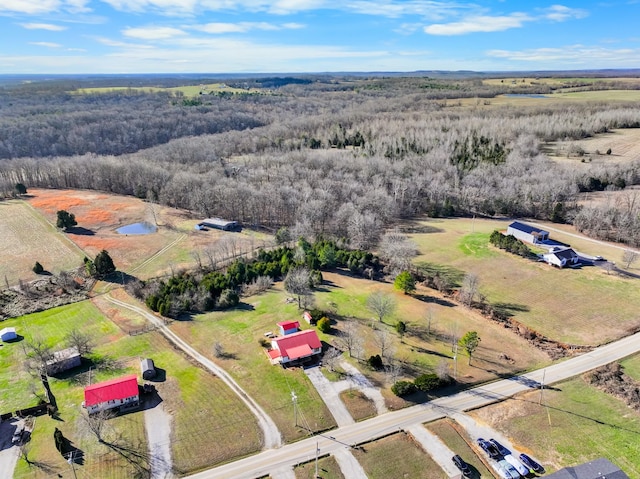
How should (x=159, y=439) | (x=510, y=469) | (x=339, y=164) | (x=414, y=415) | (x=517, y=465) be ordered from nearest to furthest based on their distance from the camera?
(x=510, y=469) < (x=517, y=465) < (x=159, y=439) < (x=414, y=415) < (x=339, y=164)

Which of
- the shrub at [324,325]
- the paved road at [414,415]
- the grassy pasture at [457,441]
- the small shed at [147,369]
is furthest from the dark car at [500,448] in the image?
the small shed at [147,369]

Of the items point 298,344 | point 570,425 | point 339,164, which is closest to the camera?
point 570,425

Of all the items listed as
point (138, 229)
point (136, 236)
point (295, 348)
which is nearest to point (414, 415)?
point (295, 348)

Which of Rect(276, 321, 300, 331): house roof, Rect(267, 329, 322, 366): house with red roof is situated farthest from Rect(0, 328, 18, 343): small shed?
Rect(276, 321, 300, 331): house roof

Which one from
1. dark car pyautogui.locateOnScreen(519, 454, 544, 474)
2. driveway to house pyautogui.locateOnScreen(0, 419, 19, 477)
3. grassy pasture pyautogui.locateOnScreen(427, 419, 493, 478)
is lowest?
driveway to house pyautogui.locateOnScreen(0, 419, 19, 477)

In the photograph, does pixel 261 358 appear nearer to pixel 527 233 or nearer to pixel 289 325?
pixel 289 325

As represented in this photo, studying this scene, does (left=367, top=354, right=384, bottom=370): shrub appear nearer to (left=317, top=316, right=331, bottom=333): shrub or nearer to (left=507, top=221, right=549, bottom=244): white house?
(left=317, top=316, right=331, bottom=333): shrub
